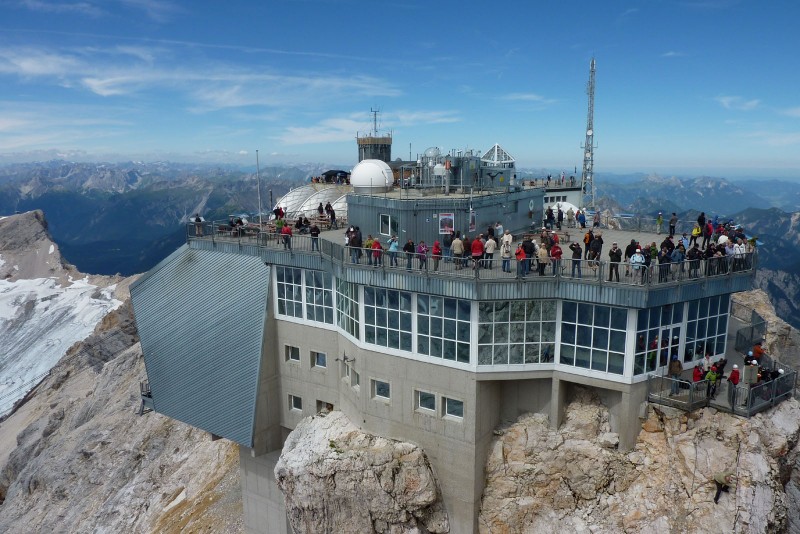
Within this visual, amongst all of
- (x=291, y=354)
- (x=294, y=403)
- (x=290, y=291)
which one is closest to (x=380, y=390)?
(x=291, y=354)

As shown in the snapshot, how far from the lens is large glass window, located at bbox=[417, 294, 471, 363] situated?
947 inches

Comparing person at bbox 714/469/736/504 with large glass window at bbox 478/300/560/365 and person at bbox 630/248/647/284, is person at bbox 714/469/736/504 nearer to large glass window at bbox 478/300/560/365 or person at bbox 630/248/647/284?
large glass window at bbox 478/300/560/365

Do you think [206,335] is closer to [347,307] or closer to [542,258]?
[347,307]

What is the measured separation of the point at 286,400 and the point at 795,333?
155 ft

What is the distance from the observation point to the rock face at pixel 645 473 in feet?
71.4

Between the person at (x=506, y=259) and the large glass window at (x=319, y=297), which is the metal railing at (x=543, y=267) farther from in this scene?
the large glass window at (x=319, y=297)

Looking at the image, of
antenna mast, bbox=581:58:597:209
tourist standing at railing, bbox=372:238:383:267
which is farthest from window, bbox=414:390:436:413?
antenna mast, bbox=581:58:597:209

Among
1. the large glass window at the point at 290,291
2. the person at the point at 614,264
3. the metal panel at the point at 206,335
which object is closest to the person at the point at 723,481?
the person at the point at 614,264

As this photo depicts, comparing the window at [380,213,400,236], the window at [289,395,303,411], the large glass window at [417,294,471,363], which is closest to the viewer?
the large glass window at [417,294,471,363]

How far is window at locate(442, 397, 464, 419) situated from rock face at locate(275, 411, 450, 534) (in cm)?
243

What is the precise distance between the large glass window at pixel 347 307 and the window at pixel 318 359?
8.33 ft

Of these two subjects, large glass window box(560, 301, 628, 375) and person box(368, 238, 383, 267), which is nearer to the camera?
large glass window box(560, 301, 628, 375)

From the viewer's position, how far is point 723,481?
21453 mm

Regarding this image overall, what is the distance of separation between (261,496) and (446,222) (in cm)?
2087
